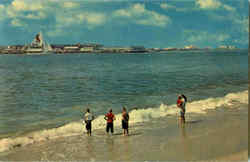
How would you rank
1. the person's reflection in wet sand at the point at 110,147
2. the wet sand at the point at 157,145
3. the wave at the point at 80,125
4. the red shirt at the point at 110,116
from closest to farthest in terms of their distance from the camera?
the wet sand at the point at 157,145, the person's reflection in wet sand at the point at 110,147, the red shirt at the point at 110,116, the wave at the point at 80,125

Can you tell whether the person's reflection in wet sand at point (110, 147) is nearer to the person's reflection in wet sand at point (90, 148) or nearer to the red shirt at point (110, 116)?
the person's reflection in wet sand at point (90, 148)

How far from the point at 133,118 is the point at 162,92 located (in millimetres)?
13544

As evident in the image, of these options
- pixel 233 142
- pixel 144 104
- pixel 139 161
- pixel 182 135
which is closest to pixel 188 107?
pixel 144 104

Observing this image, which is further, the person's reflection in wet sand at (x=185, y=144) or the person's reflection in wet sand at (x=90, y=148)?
the person's reflection in wet sand at (x=90, y=148)

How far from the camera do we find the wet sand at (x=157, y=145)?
10.6m

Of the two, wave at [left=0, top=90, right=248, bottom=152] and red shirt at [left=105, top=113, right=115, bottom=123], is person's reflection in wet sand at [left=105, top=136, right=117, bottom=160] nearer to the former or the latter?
red shirt at [left=105, top=113, right=115, bottom=123]

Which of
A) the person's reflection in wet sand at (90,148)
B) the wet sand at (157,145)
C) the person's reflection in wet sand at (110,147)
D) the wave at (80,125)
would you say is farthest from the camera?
the wave at (80,125)

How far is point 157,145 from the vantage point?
11867mm

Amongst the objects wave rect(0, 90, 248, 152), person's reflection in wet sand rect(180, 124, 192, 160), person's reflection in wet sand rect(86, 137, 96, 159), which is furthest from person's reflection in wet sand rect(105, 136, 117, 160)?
person's reflection in wet sand rect(180, 124, 192, 160)

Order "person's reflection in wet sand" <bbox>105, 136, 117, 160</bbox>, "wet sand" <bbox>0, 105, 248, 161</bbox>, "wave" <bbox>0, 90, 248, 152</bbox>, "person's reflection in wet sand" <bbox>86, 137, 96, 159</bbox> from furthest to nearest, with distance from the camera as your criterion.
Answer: "wave" <bbox>0, 90, 248, 152</bbox>
"person's reflection in wet sand" <bbox>86, 137, 96, 159</bbox>
"person's reflection in wet sand" <bbox>105, 136, 117, 160</bbox>
"wet sand" <bbox>0, 105, 248, 161</bbox>

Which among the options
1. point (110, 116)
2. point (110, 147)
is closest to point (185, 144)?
point (110, 147)

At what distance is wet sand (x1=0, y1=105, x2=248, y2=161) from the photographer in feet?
34.9

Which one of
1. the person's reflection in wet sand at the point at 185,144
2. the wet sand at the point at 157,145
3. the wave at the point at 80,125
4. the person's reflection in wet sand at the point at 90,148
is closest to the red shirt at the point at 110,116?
the wet sand at the point at 157,145

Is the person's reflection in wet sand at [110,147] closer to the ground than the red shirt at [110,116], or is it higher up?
closer to the ground
